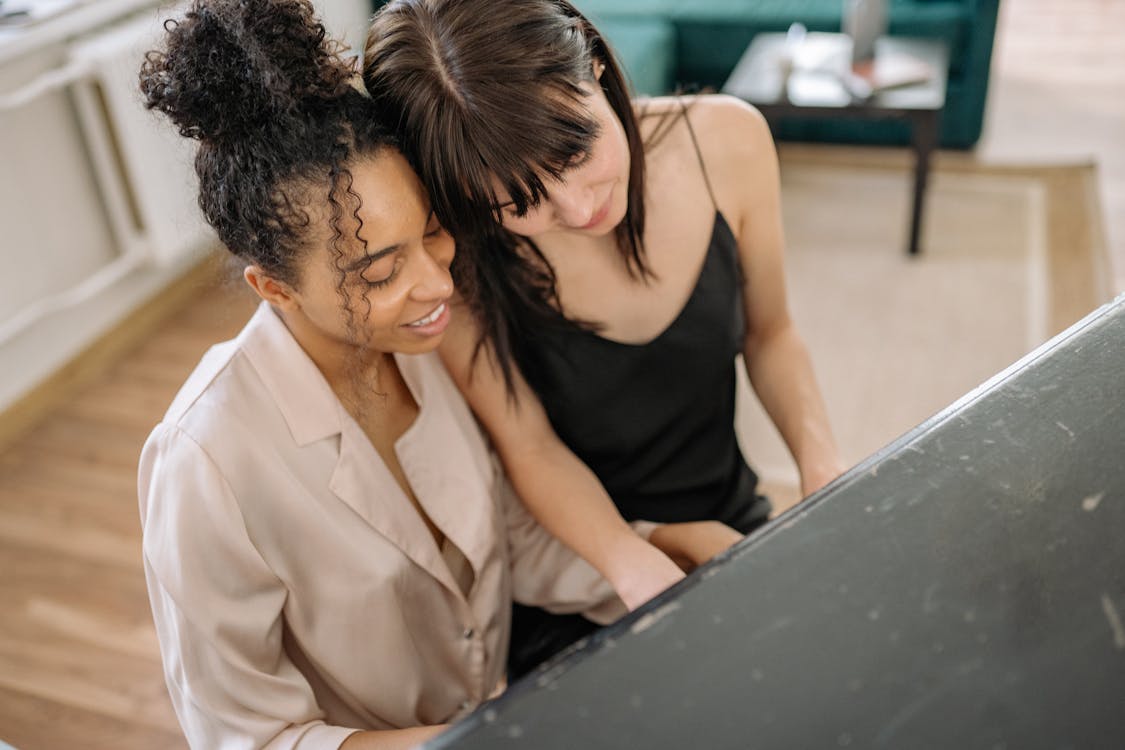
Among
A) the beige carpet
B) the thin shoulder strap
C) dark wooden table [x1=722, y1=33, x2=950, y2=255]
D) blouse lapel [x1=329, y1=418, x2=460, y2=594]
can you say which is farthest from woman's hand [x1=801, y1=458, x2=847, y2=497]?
dark wooden table [x1=722, y1=33, x2=950, y2=255]

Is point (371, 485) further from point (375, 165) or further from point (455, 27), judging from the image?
point (455, 27)

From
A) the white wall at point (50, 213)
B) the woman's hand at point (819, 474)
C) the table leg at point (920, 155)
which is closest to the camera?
the woman's hand at point (819, 474)

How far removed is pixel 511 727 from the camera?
431 millimetres

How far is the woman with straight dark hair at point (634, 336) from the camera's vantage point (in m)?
1.16

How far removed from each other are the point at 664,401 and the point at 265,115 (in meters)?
0.66

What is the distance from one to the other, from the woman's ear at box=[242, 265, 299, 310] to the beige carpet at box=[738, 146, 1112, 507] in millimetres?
1396

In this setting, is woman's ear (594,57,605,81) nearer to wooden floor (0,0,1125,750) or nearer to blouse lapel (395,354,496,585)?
blouse lapel (395,354,496,585)

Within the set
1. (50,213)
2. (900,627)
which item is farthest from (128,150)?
(900,627)

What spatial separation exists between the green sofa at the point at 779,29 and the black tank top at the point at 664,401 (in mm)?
1939

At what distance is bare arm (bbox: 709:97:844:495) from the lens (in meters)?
1.31

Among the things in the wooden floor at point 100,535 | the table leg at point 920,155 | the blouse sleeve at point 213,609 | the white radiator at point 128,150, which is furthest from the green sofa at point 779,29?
the blouse sleeve at point 213,609

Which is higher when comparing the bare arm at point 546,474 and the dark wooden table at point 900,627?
the dark wooden table at point 900,627

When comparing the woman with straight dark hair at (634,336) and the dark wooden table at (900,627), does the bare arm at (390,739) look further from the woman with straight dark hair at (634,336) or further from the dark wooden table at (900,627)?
the dark wooden table at (900,627)

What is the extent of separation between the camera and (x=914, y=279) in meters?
2.90
